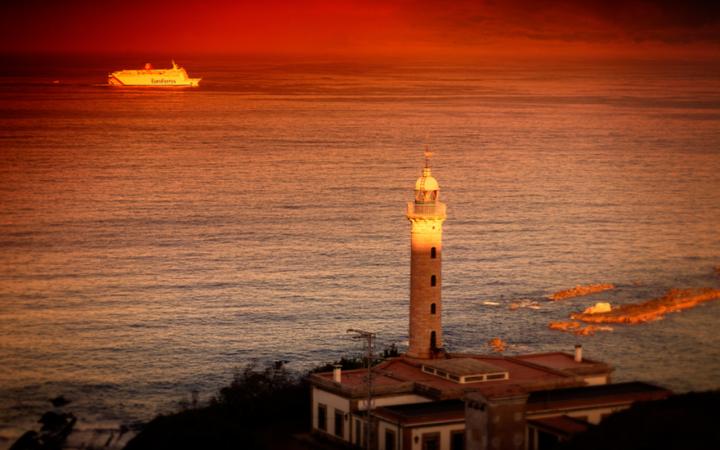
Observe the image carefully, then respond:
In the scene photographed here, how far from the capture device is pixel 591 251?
282ft

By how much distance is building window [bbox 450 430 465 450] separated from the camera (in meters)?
38.6

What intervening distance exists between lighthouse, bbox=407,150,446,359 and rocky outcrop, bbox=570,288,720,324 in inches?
719

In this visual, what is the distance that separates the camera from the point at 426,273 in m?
45.2

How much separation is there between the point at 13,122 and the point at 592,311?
112m

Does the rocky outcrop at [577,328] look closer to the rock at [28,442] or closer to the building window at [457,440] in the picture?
the building window at [457,440]

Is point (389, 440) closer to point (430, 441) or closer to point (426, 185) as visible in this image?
point (430, 441)

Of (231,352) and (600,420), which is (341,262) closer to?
(231,352)

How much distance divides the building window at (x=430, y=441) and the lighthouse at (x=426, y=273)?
23.4 ft

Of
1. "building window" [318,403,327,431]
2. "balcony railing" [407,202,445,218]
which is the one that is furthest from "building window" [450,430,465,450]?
"balcony railing" [407,202,445,218]

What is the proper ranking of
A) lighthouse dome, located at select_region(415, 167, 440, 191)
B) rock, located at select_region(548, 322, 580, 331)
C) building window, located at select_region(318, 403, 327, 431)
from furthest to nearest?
1. rock, located at select_region(548, 322, 580, 331)
2. lighthouse dome, located at select_region(415, 167, 440, 191)
3. building window, located at select_region(318, 403, 327, 431)

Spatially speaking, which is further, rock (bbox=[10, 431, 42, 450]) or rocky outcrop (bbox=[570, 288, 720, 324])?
rocky outcrop (bbox=[570, 288, 720, 324])

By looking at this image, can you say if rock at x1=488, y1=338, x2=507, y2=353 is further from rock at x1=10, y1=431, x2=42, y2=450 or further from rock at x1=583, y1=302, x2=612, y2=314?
rock at x1=10, y1=431, x2=42, y2=450

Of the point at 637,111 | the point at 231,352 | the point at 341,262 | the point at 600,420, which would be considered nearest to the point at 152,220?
the point at 341,262

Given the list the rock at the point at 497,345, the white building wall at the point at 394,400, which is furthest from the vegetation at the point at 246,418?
the rock at the point at 497,345
